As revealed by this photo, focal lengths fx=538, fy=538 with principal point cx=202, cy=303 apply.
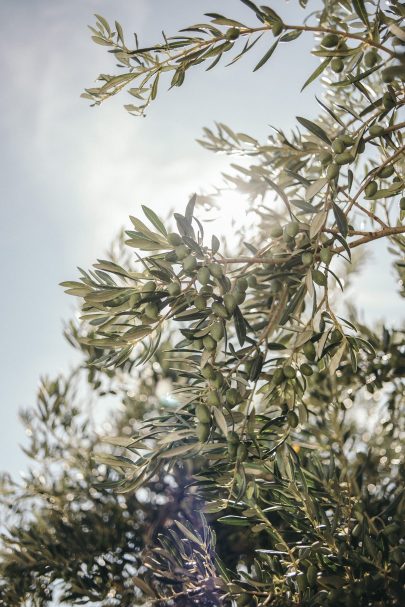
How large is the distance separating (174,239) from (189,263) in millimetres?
104

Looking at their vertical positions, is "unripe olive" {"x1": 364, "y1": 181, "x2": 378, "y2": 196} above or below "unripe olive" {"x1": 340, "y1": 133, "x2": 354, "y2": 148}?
below

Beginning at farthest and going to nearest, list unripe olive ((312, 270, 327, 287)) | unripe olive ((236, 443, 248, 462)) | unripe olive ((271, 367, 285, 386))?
unripe olive ((271, 367, 285, 386)) → unripe olive ((312, 270, 327, 287)) → unripe olive ((236, 443, 248, 462))

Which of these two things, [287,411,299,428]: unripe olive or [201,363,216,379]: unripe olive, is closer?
[201,363,216,379]: unripe olive

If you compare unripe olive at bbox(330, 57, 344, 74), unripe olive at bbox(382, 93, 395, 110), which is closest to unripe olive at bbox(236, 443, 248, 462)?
unripe olive at bbox(382, 93, 395, 110)

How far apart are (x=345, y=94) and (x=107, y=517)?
3331 mm

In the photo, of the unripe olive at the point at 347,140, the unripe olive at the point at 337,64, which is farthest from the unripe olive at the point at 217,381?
the unripe olive at the point at 337,64

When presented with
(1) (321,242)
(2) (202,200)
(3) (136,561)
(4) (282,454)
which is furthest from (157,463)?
(3) (136,561)

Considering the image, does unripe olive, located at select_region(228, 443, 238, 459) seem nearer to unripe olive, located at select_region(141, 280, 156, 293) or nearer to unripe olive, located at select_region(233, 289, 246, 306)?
unripe olive, located at select_region(233, 289, 246, 306)

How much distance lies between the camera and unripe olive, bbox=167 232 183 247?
5.62ft

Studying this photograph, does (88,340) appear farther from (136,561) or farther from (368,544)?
(136,561)

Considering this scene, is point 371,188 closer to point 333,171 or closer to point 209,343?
point 333,171

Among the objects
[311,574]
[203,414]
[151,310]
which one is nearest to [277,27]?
[151,310]

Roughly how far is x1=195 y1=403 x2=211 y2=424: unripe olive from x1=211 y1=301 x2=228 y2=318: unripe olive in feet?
0.97

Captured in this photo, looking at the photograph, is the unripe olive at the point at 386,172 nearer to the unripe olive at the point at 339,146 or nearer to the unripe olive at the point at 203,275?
the unripe olive at the point at 339,146
